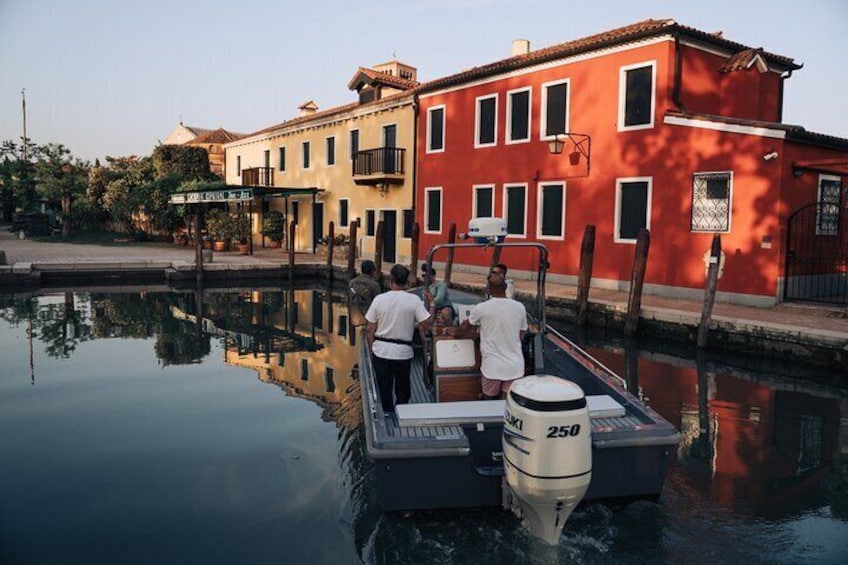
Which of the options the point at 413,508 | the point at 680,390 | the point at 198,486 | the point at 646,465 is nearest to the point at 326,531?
the point at 413,508

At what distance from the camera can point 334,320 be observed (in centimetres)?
1491

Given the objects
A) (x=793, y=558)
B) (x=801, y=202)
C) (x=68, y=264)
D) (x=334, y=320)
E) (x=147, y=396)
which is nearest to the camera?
(x=793, y=558)

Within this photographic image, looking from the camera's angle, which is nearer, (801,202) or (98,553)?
(98,553)

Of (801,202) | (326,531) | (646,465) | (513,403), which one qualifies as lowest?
(326,531)

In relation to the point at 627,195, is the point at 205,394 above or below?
below

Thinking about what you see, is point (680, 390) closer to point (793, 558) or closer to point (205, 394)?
point (793, 558)

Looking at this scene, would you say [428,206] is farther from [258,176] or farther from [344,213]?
[258,176]

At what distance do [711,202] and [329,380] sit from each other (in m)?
8.63

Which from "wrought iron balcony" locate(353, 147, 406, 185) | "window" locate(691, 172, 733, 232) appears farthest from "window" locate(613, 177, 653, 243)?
"wrought iron balcony" locate(353, 147, 406, 185)

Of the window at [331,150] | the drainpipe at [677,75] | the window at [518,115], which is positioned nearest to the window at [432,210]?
the window at [518,115]

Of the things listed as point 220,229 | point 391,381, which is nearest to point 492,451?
point 391,381

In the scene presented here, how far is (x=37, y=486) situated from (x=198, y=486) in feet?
4.20

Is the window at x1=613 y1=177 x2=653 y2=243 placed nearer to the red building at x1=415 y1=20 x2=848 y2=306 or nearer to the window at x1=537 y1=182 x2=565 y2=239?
the red building at x1=415 y1=20 x2=848 y2=306

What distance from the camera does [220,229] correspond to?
27.3 m
